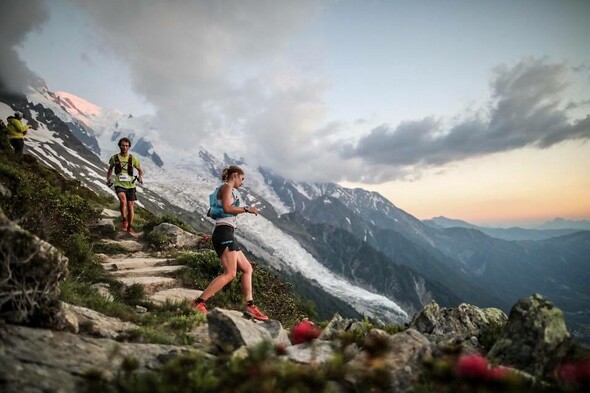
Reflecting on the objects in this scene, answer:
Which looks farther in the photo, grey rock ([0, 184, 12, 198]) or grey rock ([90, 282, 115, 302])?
grey rock ([0, 184, 12, 198])

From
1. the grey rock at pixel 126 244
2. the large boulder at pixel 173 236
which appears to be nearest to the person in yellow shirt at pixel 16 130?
the large boulder at pixel 173 236

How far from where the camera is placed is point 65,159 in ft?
538

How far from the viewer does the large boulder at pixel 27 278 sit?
13.2ft

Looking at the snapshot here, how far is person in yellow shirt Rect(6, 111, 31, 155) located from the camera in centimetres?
2018

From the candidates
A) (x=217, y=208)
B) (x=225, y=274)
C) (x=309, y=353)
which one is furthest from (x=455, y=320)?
(x=217, y=208)

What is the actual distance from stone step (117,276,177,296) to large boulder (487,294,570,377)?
8301mm

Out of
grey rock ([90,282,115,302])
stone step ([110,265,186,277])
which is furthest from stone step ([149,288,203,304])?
stone step ([110,265,186,277])

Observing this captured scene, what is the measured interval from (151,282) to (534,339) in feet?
29.6

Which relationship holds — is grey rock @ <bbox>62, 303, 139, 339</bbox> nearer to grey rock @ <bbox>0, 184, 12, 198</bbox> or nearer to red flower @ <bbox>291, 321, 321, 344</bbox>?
red flower @ <bbox>291, 321, 321, 344</bbox>

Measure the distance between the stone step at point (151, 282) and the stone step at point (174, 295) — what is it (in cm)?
19

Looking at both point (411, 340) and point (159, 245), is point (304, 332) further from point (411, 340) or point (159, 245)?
point (159, 245)

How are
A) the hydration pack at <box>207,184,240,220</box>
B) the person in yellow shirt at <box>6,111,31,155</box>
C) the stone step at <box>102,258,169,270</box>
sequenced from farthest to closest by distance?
the person in yellow shirt at <box>6,111,31,155</box>, the stone step at <box>102,258,169,270</box>, the hydration pack at <box>207,184,240,220</box>

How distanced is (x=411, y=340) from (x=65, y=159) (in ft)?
634

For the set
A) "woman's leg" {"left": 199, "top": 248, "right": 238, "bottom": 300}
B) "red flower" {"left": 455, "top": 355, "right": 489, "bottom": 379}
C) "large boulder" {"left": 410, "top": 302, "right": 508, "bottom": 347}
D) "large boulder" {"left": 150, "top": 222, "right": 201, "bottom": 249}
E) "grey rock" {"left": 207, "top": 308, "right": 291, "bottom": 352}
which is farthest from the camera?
"large boulder" {"left": 150, "top": 222, "right": 201, "bottom": 249}
